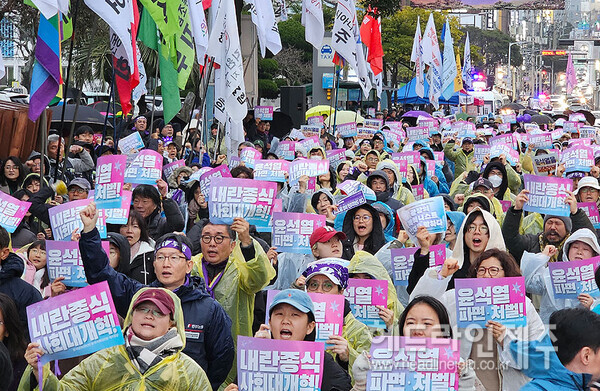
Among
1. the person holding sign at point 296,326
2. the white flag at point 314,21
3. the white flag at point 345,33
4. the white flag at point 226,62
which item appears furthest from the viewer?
the white flag at point 345,33

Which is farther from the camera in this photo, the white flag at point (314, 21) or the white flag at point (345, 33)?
the white flag at point (345, 33)

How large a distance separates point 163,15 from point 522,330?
6.89 meters

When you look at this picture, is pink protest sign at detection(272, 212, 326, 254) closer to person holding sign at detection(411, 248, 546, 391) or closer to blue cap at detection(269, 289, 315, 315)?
person holding sign at detection(411, 248, 546, 391)

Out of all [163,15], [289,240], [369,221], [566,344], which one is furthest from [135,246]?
[163,15]

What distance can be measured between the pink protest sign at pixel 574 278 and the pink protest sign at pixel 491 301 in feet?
4.10

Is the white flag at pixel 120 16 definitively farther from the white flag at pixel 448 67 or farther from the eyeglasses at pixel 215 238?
the white flag at pixel 448 67

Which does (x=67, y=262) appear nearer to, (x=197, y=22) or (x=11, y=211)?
(x=11, y=211)

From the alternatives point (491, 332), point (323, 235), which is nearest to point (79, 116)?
point (323, 235)

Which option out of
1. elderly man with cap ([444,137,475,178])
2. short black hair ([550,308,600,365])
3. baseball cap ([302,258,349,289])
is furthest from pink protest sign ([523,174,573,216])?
elderly man with cap ([444,137,475,178])

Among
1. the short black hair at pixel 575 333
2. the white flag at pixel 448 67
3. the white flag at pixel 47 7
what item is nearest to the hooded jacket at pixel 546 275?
the short black hair at pixel 575 333

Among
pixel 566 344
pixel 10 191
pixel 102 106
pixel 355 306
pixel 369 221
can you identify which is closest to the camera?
pixel 566 344

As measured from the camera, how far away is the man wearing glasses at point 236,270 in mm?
6238

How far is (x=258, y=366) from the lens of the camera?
4539 mm

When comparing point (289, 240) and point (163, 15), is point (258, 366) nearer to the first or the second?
point (289, 240)
